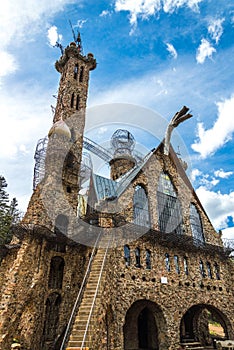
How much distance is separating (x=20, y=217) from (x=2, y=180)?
22.6m

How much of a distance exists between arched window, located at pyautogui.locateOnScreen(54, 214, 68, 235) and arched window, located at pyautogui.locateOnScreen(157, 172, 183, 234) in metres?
7.08

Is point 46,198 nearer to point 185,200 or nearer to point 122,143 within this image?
point 185,200

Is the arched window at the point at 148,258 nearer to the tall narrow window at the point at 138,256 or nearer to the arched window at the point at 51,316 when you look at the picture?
the tall narrow window at the point at 138,256

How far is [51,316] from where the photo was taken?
54.0 feet

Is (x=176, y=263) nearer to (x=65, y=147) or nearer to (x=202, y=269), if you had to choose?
(x=202, y=269)

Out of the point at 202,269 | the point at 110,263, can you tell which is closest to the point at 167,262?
the point at 202,269

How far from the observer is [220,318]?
61.6 ft

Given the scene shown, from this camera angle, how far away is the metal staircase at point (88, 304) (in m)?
10.1

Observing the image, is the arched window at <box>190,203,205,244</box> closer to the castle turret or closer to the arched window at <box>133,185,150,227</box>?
the arched window at <box>133,185,150,227</box>

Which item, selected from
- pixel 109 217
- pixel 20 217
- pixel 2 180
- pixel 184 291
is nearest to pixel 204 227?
pixel 184 291

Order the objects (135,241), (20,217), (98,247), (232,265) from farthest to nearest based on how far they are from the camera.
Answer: (232,265), (20,217), (135,241), (98,247)

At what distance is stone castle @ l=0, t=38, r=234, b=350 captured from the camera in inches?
540

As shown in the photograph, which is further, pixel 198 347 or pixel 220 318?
pixel 220 318

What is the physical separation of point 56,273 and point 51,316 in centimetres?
261
